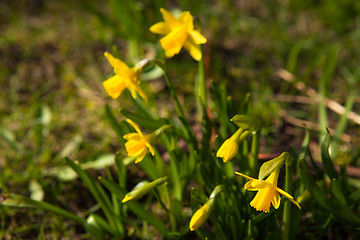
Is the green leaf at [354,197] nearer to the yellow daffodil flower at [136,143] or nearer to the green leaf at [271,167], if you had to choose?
the green leaf at [271,167]

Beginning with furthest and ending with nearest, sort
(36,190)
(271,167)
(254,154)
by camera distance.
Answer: (36,190), (254,154), (271,167)

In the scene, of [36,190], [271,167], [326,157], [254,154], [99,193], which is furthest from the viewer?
[36,190]

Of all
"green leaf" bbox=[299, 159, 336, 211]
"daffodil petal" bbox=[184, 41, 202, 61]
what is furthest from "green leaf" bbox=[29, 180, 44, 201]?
"green leaf" bbox=[299, 159, 336, 211]

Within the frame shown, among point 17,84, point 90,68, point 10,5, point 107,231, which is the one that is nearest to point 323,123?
point 107,231

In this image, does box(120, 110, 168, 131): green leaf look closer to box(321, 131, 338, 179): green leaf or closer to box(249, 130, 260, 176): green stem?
box(249, 130, 260, 176): green stem

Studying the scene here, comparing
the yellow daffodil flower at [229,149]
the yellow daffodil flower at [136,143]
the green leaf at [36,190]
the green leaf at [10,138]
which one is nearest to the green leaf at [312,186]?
the yellow daffodil flower at [229,149]

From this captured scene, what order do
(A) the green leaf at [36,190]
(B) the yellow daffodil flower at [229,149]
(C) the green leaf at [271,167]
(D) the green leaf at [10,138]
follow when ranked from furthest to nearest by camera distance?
(D) the green leaf at [10,138], (A) the green leaf at [36,190], (B) the yellow daffodil flower at [229,149], (C) the green leaf at [271,167]

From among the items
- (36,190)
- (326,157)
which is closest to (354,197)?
(326,157)

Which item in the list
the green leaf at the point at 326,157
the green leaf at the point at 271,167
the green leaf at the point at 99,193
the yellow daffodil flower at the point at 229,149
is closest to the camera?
the green leaf at the point at 271,167

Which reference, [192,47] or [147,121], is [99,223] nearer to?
[147,121]
